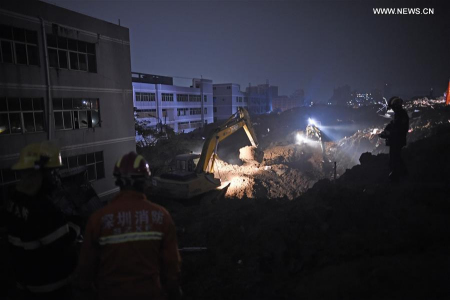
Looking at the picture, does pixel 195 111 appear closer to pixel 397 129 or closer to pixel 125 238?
pixel 397 129

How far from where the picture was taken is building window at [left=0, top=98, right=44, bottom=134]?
10523 mm

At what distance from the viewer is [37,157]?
9.52ft

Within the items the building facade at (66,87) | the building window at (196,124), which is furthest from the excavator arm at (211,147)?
the building window at (196,124)

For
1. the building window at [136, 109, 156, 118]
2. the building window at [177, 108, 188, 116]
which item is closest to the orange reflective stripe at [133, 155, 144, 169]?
the building window at [136, 109, 156, 118]

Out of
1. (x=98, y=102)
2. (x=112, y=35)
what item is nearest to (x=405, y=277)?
(x=98, y=102)

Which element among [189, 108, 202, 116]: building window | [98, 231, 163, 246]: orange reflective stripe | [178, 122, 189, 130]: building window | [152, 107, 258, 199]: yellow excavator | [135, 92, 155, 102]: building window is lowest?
[152, 107, 258, 199]: yellow excavator

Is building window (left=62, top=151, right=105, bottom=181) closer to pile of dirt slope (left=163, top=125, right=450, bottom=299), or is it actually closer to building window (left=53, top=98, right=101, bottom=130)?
building window (left=53, top=98, right=101, bottom=130)

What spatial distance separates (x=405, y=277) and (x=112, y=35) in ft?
52.4

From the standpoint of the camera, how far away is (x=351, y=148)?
832 inches

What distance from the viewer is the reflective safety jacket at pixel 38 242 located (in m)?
2.70

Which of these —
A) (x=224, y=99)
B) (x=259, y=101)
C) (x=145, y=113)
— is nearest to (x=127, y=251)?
(x=145, y=113)

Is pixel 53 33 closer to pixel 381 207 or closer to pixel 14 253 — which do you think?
pixel 14 253

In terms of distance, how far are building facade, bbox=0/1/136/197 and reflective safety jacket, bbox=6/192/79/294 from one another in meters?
7.39

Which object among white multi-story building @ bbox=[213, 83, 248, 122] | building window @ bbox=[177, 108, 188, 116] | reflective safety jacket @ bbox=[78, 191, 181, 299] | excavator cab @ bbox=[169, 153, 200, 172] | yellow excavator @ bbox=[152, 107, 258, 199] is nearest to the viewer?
reflective safety jacket @ bbox=[78, 191, 181, 299]
